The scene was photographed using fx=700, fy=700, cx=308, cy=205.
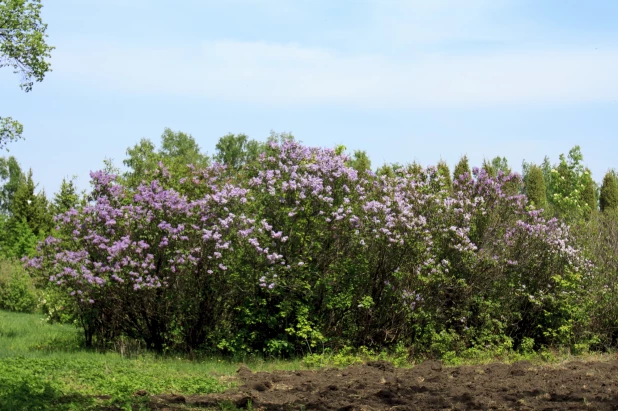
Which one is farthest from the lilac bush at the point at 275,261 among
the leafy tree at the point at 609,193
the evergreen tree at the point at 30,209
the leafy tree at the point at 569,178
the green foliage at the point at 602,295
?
the evergreen tree at the point at 30,209

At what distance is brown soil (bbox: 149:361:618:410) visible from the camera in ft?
25.8

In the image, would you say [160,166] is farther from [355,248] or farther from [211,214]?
[355,248]

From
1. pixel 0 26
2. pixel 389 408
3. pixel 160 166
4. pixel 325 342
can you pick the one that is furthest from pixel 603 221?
pixel 0 26

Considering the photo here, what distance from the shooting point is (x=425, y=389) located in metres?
8.79

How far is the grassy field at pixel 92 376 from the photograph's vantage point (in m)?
7.55

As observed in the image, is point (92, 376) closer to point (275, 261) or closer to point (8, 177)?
point (275, 261)

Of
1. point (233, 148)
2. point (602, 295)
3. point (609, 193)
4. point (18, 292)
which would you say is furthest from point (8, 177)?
point (602, 295)

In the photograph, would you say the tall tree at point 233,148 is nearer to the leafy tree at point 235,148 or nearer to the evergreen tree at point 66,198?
the leafy tree at point 235,148

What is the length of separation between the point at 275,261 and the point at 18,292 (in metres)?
13.5

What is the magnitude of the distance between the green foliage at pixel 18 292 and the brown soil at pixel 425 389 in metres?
13.9

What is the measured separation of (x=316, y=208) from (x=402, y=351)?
2.87 meters

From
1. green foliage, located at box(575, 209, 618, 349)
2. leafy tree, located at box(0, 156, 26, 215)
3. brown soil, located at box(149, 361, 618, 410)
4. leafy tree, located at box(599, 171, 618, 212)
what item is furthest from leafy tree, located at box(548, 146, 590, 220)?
leafy tree, located at box(0, 156, 26, 215)

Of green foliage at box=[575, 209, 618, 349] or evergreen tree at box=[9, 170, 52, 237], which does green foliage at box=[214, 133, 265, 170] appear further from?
green foliage at box=[575, 209, 618, 349]

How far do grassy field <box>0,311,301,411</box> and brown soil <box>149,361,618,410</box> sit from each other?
53cm
